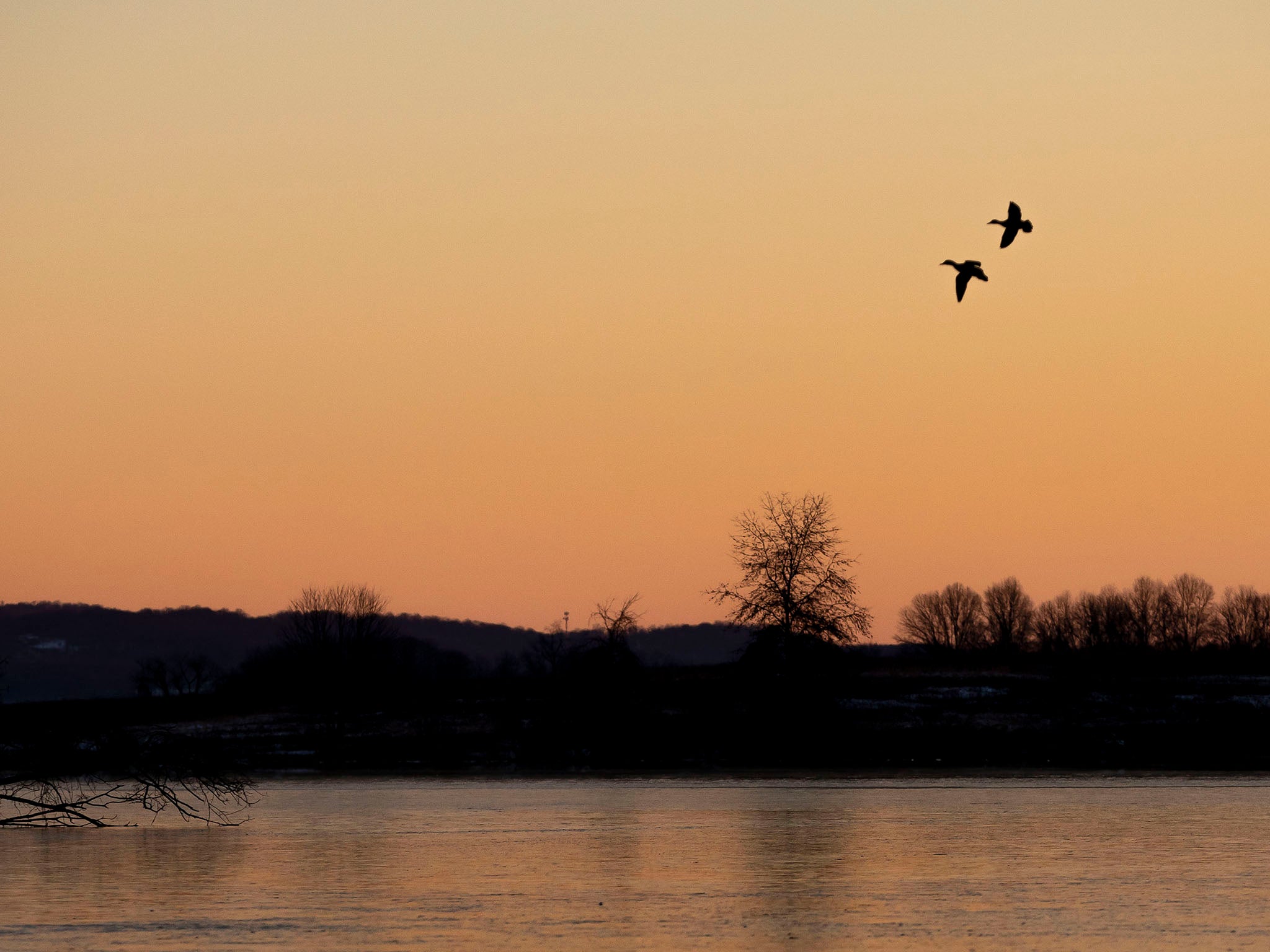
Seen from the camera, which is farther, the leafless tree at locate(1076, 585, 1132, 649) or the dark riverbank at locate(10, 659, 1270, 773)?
the leafless tree at locate(1076, 585, 1132, 649)

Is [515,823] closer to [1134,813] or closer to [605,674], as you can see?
[1134,813]

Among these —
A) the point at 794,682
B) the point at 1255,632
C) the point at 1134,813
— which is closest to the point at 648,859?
the point at 1134,813

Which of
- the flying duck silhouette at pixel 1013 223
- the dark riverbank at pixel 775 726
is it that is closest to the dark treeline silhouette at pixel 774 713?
the dark riverbank at pixel 775 726

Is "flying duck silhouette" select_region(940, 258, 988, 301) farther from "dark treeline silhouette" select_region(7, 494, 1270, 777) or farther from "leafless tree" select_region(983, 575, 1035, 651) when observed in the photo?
"leafless tree" select_region(983, 575, 1035, 651)

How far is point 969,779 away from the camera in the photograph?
1948 inches

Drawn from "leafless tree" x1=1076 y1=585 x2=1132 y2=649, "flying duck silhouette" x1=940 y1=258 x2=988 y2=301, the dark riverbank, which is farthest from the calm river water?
"leafless tree" x1=1076 y1=585 x2=1132 y2=649

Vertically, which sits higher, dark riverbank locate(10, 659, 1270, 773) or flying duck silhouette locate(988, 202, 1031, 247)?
flying duck silhouette locate(988, 202, 1031, 247)

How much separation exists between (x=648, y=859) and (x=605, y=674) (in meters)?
47.0

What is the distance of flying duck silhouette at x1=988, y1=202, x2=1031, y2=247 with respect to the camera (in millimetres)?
25500

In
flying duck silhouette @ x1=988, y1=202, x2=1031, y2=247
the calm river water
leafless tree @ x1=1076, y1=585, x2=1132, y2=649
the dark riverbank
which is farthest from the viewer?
leafless tree @ x1=1076, y1=585, x2=1132, y2=649

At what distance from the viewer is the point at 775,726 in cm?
7275

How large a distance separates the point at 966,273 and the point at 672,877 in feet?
36.3

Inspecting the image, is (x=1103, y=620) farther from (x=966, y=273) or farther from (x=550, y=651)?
(x=966, y=273)

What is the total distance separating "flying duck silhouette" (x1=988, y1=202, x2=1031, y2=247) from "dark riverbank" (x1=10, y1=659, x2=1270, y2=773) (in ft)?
109
